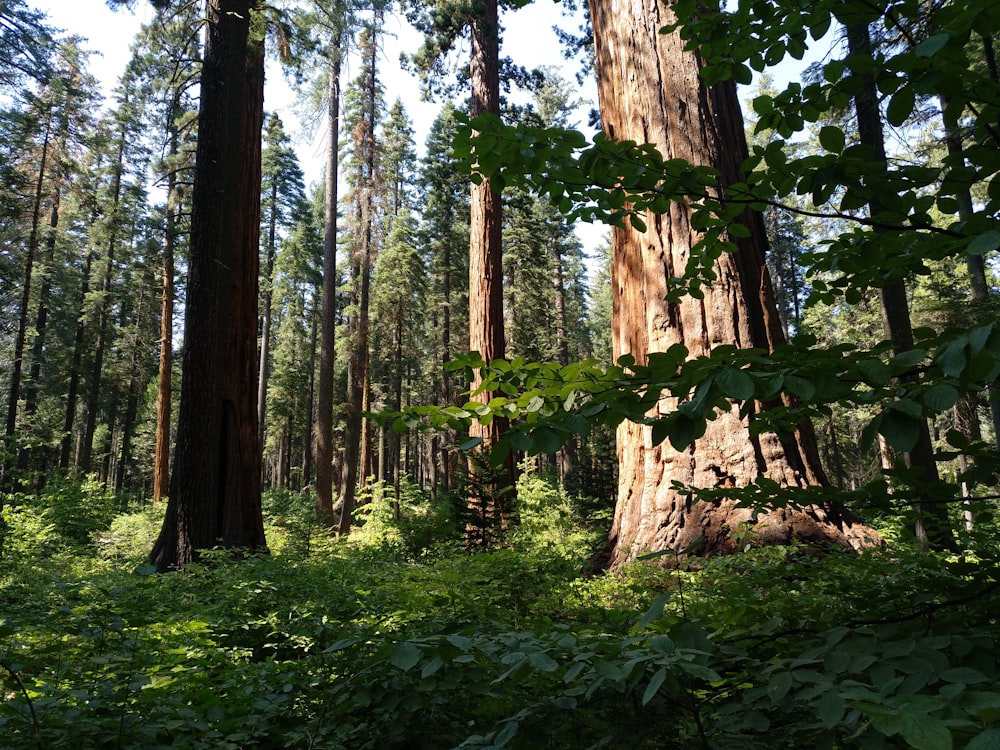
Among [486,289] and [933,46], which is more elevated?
[486,289]

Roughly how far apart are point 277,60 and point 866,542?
10921 mm

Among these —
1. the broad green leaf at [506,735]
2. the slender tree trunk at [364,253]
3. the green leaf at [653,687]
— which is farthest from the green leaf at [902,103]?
the slender tree trunk at [364,253]

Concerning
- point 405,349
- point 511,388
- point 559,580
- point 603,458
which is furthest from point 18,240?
point 511,388

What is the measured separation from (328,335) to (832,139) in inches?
721

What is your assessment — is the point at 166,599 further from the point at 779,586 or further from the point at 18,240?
the point at 18,240

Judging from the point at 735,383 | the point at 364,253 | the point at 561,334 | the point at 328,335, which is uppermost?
the point at 364,253

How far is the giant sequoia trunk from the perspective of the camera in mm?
4660

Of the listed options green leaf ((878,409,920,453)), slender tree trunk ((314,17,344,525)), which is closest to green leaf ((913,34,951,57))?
green leaf ((878,409,920,453))

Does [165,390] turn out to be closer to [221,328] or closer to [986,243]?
[221,328]

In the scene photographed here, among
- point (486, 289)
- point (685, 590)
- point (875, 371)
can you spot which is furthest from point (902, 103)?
point (486, 289)

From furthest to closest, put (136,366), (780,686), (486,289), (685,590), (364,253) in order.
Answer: (136,366)
(364,253)
(486,289)
(685,590)
(780,686)

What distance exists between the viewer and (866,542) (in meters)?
4.41

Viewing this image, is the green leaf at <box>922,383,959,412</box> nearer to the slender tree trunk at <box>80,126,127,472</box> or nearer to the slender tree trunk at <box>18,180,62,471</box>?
the slender tree trunk at <box>18,180,62,471</box>

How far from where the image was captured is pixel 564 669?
159 centimetres
